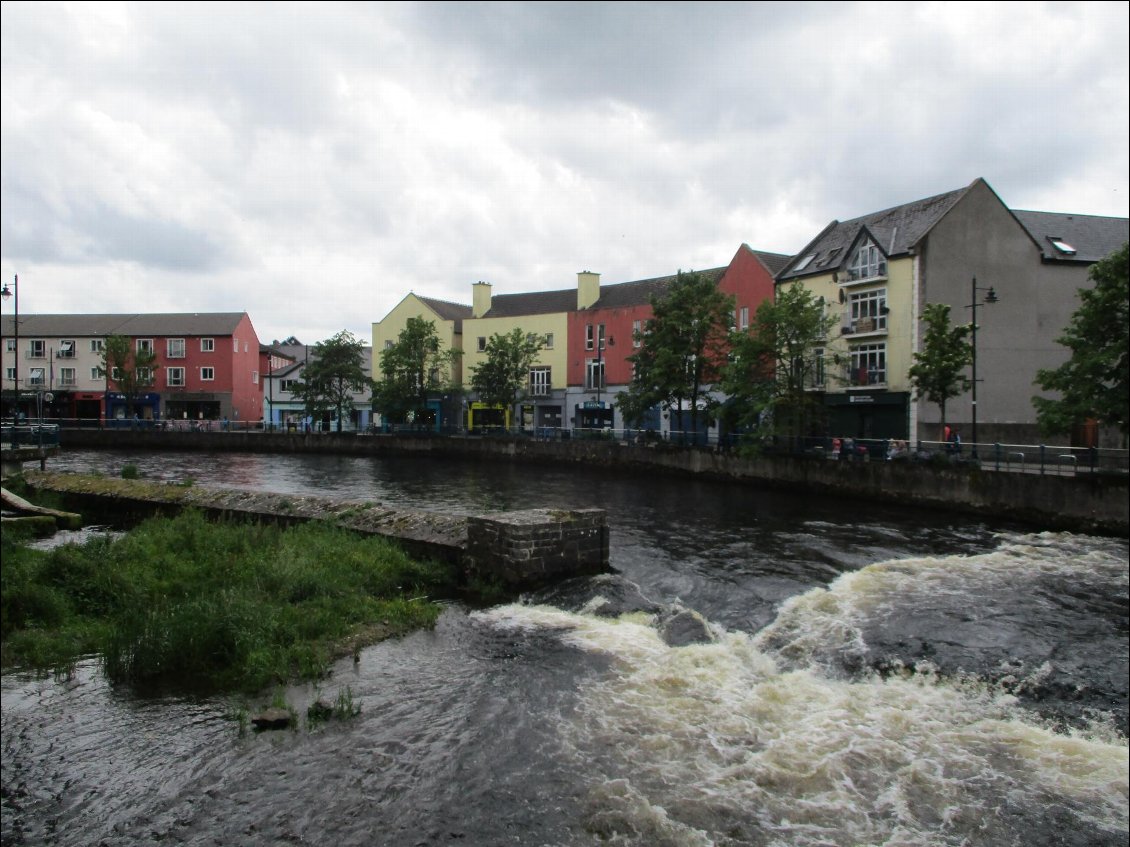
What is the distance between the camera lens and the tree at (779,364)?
109ft

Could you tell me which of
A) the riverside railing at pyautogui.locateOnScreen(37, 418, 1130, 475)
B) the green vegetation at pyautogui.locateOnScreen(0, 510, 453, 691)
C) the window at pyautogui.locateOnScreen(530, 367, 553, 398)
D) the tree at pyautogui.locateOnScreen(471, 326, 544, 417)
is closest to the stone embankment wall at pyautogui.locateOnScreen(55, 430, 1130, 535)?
the riverside railing at pyautogui.locateOnScreen(37, 418, 1130, 475)

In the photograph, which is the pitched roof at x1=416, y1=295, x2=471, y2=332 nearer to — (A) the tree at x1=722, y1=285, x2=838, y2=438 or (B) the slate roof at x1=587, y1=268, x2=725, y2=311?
(B) the slate roof at x1=587, y1=268, x2=725, y2=311

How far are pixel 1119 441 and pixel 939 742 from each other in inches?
1374

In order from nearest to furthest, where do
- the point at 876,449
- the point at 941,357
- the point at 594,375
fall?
the point at 941,357 < the point at 876,449 < the point at 594,375

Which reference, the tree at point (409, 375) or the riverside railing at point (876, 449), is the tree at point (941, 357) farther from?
the tree at point (409, 375)

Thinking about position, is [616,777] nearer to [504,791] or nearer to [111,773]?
[504,791]

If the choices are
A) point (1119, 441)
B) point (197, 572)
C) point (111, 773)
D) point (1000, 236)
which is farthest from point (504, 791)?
point (1000, 236)

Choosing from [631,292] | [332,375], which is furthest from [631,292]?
[332,375]

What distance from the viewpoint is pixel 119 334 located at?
75812 millimetres

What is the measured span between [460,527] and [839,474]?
70.6 feet

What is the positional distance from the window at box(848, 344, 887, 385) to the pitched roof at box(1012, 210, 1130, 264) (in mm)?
10143

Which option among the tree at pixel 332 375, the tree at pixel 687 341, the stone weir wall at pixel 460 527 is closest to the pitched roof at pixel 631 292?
the tree at pixel 687 341

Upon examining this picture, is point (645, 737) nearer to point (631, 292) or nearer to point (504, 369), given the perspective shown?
point (504, 369)

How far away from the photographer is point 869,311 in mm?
40469
